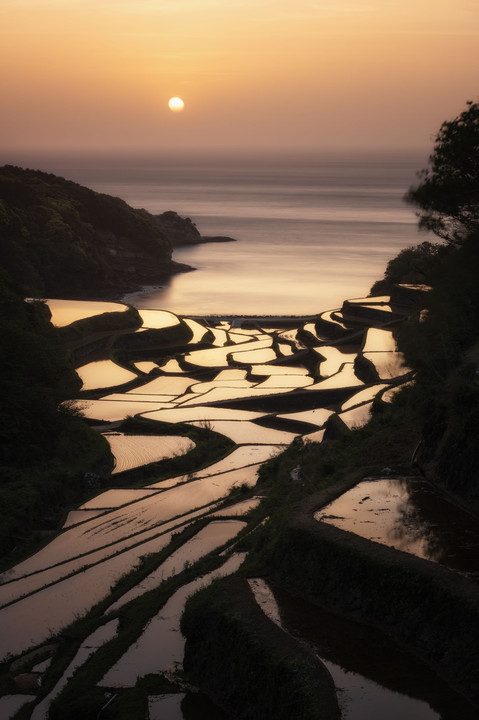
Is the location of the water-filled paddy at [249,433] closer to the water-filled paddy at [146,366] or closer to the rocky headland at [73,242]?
the water-filled paddy at [146,366]

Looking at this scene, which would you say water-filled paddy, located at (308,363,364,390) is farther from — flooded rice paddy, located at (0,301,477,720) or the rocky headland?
the rocky headland

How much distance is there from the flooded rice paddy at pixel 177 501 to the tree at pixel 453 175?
16.6 ft

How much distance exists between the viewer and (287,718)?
621 centimetres

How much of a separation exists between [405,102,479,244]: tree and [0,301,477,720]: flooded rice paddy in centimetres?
505

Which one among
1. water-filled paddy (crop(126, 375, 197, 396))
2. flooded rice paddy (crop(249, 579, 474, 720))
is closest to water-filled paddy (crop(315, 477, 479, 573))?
flooded rice paddy (crop(249, 579, 474, 720))

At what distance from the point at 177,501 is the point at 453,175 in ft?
27.5

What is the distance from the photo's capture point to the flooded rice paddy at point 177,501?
8.27 m

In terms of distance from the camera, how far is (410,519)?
891 centimetres

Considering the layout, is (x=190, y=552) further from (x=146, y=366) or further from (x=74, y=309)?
(x=74, y=309)

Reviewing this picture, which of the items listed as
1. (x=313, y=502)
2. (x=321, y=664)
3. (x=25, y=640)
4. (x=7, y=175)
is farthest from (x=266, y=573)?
(x=7, y=175)

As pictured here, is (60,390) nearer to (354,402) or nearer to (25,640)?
(354,402)

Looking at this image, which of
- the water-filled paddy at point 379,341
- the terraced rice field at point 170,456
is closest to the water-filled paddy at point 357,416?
the terraced rice field at point 170,456

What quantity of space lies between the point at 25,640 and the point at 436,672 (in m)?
5.07

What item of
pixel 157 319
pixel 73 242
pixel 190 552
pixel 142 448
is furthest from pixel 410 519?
pixel 73 242
